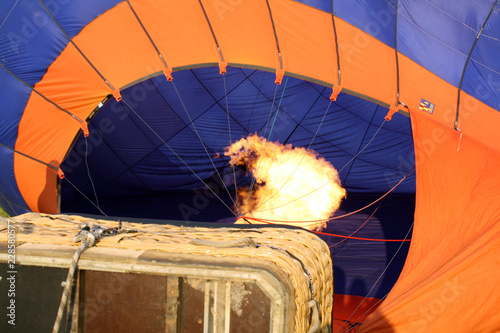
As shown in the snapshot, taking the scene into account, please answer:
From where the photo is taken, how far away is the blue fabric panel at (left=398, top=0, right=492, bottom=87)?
4.04 meters

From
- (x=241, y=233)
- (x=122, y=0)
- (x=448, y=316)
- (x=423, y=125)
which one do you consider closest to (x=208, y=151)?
(x=122, y=0)

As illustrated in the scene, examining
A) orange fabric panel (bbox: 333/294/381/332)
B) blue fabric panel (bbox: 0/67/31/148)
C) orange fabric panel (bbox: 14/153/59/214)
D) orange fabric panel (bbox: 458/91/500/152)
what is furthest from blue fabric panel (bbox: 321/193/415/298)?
blue fabric panel (bbox: 0/67/31/148)

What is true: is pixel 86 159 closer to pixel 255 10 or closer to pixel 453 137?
pixel 255 10

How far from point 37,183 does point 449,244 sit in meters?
3.35

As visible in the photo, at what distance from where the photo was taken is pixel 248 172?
684 centimetres

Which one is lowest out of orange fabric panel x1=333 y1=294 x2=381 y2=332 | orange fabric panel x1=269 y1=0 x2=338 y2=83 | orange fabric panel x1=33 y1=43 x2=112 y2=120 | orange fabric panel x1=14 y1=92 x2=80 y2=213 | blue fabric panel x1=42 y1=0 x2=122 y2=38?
orange fabric panel x1=333 y1=294 x2=381 y2=332

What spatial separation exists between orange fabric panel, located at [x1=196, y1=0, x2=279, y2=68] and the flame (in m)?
1.98

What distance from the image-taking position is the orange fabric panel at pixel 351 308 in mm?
3680

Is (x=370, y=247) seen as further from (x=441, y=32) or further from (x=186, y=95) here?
(x=186, y=95)

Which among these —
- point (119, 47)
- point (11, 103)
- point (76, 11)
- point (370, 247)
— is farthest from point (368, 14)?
point (11, 103)

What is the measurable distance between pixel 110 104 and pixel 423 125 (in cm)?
366

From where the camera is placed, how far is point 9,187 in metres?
4.87

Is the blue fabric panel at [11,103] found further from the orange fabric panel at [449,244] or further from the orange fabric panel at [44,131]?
the orange fabric panel at [449,244]

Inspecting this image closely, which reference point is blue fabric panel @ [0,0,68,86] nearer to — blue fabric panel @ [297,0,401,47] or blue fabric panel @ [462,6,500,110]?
blue fabric panel @ [297,0,401,47]
